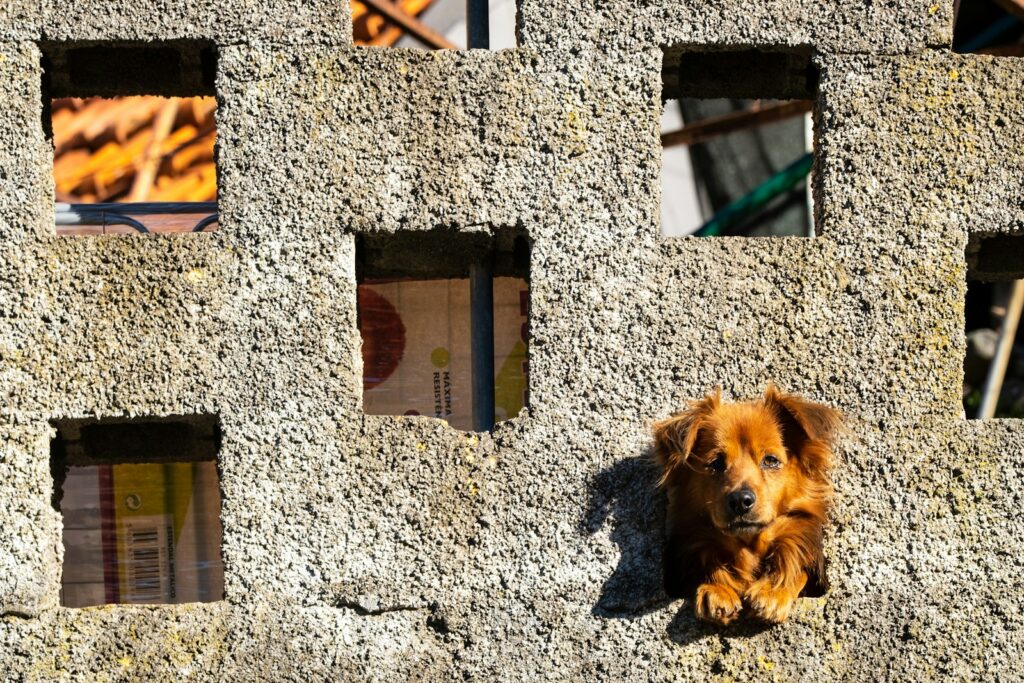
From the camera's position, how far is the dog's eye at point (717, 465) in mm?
3582

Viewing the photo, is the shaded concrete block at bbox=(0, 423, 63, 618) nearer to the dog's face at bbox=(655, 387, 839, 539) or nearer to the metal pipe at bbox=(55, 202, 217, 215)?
the metal pipe at bbox=(55, 202, 217, 215)

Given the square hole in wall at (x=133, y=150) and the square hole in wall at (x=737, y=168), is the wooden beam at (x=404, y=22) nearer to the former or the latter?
the square hole in wall at (x=133, y=150)

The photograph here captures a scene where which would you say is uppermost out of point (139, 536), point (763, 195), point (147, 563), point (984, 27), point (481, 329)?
point (984, 27)

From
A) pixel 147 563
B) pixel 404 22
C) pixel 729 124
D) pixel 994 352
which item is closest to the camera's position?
pixel 147 563

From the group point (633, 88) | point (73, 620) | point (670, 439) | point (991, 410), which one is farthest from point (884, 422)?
point (991, 410)

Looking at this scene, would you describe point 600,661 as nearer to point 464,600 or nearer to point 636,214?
point 464,600

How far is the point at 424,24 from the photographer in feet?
26.1

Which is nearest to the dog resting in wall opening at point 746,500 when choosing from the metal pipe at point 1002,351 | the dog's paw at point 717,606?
the dog's paw at point 717,606

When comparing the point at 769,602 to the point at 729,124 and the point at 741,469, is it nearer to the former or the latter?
the point at 741,469

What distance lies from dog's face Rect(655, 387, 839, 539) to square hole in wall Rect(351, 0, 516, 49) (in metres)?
4.27

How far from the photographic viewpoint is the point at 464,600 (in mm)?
3357

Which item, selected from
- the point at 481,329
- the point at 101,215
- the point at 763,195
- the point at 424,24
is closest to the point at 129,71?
the point at 101,215

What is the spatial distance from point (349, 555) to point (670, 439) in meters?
0.86

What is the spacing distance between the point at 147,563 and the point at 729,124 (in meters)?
5.42
